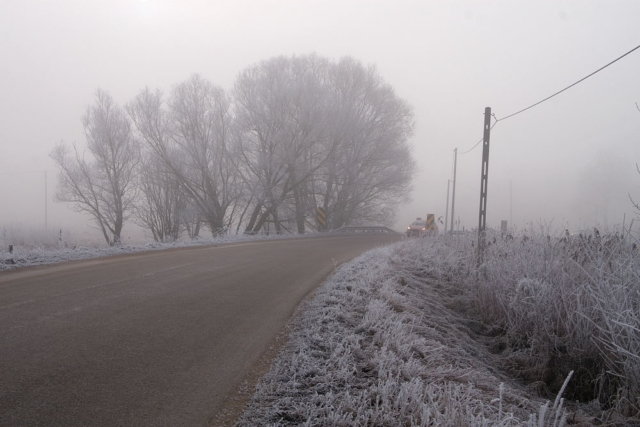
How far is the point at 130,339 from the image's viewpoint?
15.6 feet

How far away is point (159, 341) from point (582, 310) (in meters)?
5.82

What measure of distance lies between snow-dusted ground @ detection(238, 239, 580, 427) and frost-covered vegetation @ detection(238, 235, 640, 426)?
0.02 meters

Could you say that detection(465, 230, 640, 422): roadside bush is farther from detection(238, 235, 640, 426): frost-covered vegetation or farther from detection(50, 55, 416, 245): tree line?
detection(50, 55, 416, 245): tree line

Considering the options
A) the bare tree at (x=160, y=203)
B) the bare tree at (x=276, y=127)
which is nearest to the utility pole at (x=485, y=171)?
the bare tree at (x=276, y=127)

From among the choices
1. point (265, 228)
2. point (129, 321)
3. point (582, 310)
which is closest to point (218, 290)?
point (129, 321)

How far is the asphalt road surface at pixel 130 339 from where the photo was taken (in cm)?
331

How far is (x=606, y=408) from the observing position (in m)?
5.65

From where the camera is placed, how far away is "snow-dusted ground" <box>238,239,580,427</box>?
3.42 metres

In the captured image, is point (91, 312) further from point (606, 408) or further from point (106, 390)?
point (606, 408)

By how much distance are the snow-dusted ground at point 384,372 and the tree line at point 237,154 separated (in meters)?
20.5

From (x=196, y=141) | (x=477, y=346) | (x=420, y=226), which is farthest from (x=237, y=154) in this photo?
(x=477, y=346)

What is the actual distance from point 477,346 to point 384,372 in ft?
13.1

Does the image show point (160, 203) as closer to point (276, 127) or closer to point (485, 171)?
point (276, 127)

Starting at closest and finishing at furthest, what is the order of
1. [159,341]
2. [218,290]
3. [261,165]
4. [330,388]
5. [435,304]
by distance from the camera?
[330,388] < [159,341] < [218,290] < [435,304] < [261,165]
